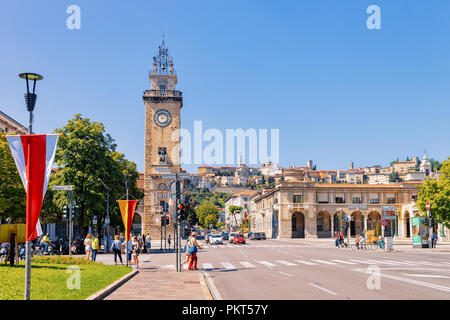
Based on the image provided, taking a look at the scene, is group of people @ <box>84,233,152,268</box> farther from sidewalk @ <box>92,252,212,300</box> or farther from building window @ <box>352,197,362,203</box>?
building window @ <box>352,197,362,203</box>

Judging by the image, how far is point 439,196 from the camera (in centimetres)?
5031

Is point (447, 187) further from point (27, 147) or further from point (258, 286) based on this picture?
point (27, 147)

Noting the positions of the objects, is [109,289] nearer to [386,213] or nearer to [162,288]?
Result: [162,288]

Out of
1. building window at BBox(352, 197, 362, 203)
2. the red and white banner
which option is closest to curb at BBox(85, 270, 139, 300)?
the red and white banner

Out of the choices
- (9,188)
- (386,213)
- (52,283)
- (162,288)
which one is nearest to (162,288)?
(162,288)

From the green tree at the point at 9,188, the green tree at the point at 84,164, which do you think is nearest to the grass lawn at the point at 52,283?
the green tree at the point at 9,188

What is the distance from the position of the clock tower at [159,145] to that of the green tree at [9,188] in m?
42.6

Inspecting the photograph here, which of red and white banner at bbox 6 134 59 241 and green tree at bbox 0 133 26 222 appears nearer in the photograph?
red and white banner at bbox 6 134 59 241

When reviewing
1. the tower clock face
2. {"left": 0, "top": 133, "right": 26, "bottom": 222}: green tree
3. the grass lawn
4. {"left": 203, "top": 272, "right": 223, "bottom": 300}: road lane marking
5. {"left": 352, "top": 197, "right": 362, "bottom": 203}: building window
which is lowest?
{"left": 203, "top": 272, "right": 223, "bottom": 300}: road lane marking

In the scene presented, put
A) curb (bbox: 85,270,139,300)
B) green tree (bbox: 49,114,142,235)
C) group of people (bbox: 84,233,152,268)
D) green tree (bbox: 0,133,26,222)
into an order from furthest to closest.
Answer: green tree (bbox: 49,114,142,235)
green tree (bbox: 0,133,26,222)
group of people (bbox: 84,233,152,268)
curb (bbox: 85,270,139,300)

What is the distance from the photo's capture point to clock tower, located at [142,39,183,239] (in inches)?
3204

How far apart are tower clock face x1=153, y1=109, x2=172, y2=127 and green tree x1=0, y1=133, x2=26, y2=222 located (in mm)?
47719

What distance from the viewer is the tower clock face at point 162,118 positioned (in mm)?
85062
